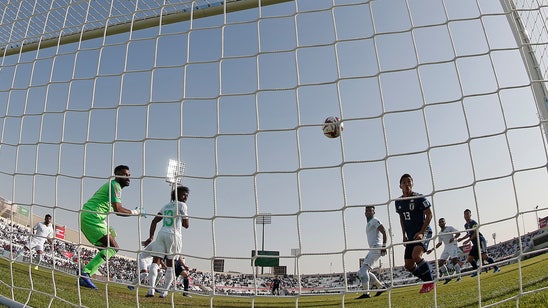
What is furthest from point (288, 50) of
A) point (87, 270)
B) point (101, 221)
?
point (87, 270)

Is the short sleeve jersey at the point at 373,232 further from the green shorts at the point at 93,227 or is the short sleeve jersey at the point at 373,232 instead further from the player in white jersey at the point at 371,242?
the green shorts at the point at 93,227

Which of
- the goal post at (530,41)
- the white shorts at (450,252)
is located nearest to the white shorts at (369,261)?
the goal post at (530,41)

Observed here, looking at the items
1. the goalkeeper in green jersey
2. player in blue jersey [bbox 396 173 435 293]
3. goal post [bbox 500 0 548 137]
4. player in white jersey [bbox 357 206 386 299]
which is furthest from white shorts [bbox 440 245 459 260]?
the goalkeeper in green jersey

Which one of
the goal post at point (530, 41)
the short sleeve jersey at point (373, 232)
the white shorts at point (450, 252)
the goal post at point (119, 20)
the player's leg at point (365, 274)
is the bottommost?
the player's leg at point (365, 274)

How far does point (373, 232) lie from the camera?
20.6 feet

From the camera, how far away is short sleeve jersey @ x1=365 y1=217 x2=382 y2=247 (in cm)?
625

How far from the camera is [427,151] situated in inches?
115

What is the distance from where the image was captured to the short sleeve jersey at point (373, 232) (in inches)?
246

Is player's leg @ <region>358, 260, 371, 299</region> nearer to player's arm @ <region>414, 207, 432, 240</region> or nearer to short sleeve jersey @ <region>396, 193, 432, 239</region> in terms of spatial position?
short sleeve jersey @ <region>396, 193, 432, 239</region>

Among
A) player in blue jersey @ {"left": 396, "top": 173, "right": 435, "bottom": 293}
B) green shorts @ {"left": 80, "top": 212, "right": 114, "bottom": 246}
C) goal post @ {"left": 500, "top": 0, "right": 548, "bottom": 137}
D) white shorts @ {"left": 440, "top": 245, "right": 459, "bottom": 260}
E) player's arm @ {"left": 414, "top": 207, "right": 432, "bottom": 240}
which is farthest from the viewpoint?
white shorts @ {"left": 440, "top": 245, "right": 459, "bottom": 260}

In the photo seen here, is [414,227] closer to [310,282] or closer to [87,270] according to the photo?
[87,270]

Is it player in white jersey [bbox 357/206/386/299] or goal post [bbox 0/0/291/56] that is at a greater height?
goal post [bbox 0/0/291/56]

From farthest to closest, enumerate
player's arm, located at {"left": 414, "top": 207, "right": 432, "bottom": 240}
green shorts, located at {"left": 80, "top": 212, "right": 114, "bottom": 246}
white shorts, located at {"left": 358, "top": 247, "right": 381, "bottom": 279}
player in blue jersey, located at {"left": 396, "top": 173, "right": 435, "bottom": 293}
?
white shorts, located at {"left": 358, "top": 247, "right": 381, "bottom": 279}
green shorts, located at {"left": 80, "top": 212, "right": 114, "bottom": 246}
player in blue jersey, located at {"left": 396, "top": 173, "right": 435, "bottom": 293}
player's arm, located at {"left": 414, "top": 207, "right": 432, "bottom": 240}

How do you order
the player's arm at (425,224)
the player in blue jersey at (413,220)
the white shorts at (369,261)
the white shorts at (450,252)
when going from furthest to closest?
the white shorts at (450,252) < the white shorts at (369,261) < the player in blue jersey at (413,220) < the player's arm at (425,224)
